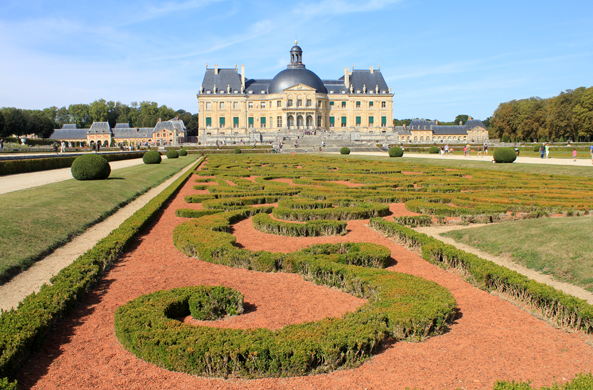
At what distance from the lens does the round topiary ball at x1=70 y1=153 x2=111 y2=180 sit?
51.7 ft

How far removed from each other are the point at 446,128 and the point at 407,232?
98549 mm

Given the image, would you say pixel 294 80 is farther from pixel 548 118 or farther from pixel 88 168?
pixel 88 168

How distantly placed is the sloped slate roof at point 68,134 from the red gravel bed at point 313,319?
326ft

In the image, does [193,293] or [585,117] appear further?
[585,117]

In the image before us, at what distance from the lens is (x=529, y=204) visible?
33.9 ft

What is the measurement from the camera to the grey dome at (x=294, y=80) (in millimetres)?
74062

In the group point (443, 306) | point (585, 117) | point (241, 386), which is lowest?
point (241, 386)

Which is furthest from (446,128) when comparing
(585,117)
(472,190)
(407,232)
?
(407,232)

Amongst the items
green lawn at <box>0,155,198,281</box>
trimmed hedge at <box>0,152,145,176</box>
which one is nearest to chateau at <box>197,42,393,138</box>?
trimmed hedge at <box>0,152,145,176</box>

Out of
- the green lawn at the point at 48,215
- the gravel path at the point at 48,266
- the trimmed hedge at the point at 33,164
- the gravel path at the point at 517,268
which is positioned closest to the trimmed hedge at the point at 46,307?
the gravel path at the point at 48,266

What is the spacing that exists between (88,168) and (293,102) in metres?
59.8

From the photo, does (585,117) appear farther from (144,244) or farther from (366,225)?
(144,244)

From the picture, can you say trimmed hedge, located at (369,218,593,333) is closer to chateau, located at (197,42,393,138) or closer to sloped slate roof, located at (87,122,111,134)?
chateau, located at (197,42,393,138)

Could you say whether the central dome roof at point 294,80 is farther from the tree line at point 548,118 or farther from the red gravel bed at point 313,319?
the red gravel bed at point 313,319
